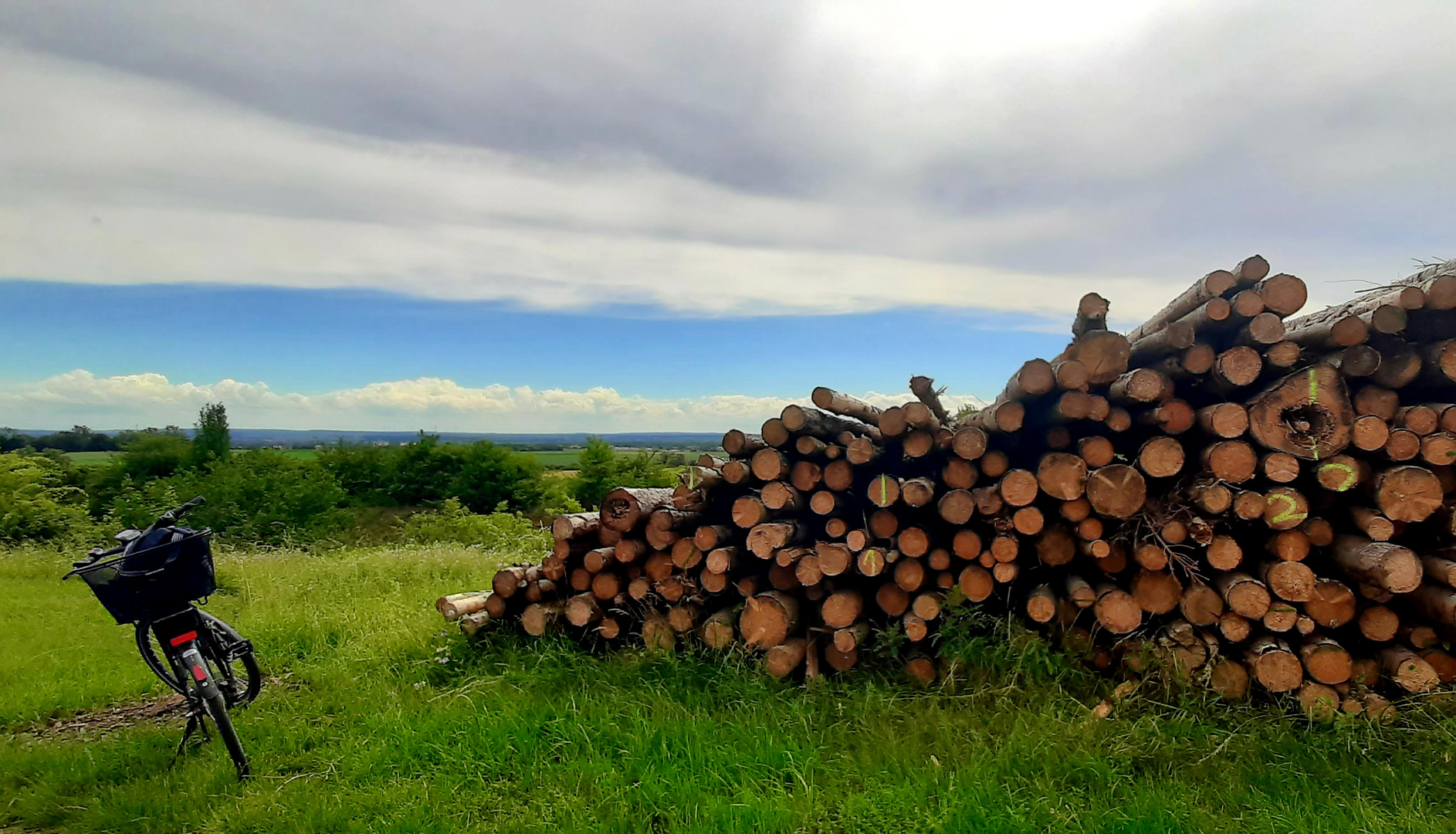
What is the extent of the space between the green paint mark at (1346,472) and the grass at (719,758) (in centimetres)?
112

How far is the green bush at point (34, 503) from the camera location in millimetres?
17047

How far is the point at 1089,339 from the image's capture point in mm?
4488

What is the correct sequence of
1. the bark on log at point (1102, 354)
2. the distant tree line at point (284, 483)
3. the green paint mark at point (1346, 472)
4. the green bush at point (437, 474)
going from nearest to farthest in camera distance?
1. the green paint mark at point (1346, 472)
2. the bark on log at point (1102, 354)
3. the distant tree line at point (284, 483)
4. the green bush at point (437, 474)

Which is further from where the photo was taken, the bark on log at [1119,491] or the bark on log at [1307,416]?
the bark on log at [1119,491]

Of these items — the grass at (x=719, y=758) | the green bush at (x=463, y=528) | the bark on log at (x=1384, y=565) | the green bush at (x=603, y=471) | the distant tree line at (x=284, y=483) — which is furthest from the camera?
the green bush at (x=603, y=471)

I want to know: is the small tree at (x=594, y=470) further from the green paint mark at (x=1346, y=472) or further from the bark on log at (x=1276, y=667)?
the green paint mark at (x=1346, y=472)

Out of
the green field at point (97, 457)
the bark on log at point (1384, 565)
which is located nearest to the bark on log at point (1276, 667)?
the bark on log at point (1384, 565)

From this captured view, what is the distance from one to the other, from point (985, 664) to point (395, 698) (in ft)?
11.9

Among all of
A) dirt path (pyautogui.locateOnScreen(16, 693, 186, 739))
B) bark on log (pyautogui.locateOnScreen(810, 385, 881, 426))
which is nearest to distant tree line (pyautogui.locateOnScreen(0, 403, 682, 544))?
dirt path (pyautogui.locateOnScreen(16, 693, 186, 739))

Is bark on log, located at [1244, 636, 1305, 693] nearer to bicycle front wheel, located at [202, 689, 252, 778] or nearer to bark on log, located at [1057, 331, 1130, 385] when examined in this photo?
bark on log, located at [1057, 331, 1130, 385]

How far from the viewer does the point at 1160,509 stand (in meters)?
4.34

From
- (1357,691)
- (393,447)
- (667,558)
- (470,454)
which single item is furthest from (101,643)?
(393,447)

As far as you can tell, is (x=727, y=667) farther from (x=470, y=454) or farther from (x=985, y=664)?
(x=470, y=454)

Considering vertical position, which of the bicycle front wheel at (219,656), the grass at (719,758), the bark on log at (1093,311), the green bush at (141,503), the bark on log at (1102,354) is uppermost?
the bark on log at (1093,311)
